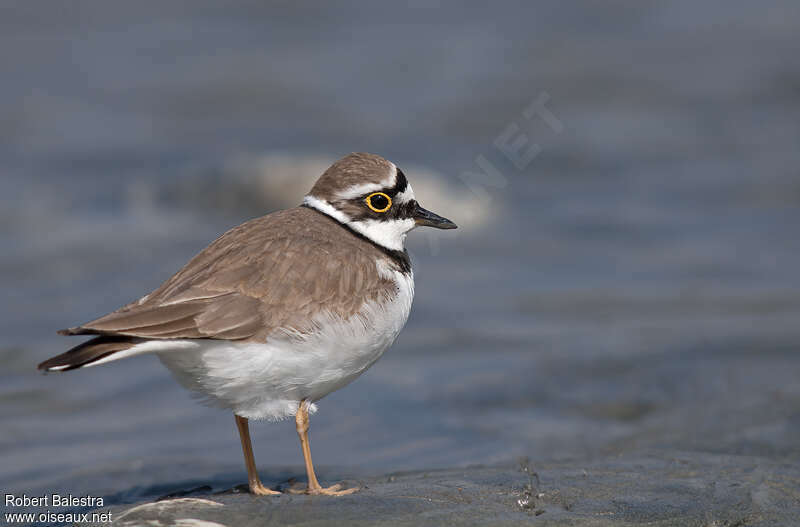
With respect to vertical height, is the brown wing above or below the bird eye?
below

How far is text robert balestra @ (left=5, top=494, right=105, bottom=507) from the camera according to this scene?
21.5ft

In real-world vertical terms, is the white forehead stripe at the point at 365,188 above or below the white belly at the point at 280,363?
above

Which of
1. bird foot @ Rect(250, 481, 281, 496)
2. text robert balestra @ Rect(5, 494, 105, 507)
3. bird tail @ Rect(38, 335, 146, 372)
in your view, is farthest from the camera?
text robert balestra @ Rect(5, 494, 105, 507)

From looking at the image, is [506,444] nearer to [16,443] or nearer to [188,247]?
[16,443]

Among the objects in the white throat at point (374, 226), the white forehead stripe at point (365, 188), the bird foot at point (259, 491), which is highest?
the white forehead stripe at point (365, 188)

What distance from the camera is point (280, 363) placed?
544cm

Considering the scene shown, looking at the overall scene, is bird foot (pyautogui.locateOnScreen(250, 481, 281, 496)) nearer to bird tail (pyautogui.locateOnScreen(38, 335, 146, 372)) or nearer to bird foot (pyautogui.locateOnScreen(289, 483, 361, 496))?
bird foot (pyautogui.locateOnScreen(289, 483, 361, 496))

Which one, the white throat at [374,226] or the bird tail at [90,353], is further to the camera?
the white throat at [374,226]

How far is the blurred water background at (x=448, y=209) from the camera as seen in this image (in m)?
8.43

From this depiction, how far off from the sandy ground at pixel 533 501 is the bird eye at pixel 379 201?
165 cm

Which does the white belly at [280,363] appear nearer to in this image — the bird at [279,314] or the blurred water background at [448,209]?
the bird at [279,314]

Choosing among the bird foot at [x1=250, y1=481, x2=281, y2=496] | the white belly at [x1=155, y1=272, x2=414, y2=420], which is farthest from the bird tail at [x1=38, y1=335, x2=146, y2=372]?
the bird foot at [x1=250, y1=481, x2=281, y2=496]

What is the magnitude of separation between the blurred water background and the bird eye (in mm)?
2101

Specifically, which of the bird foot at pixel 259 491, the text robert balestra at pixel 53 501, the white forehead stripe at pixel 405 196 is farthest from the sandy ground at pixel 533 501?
the white forehead stripe at pixel 405 196
